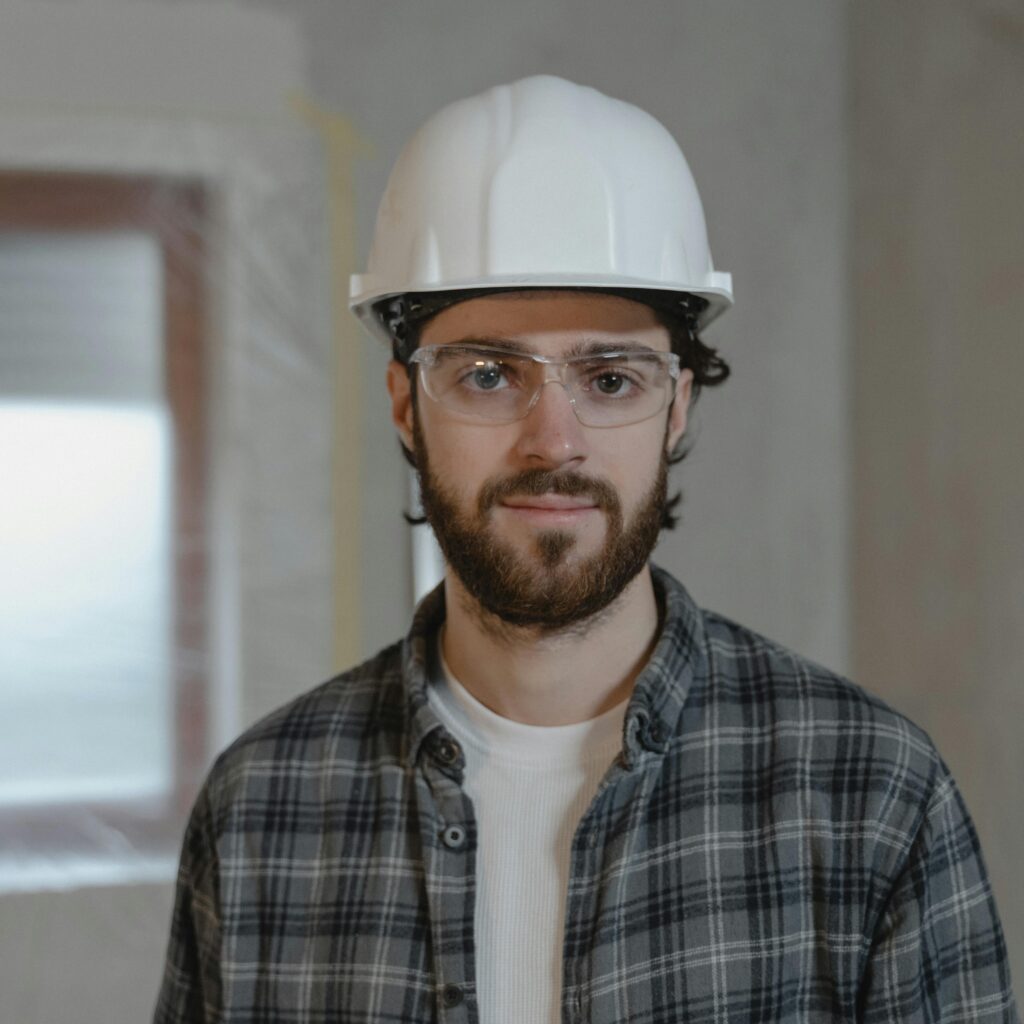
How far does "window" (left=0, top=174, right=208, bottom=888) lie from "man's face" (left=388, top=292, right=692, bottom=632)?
3.96 ft

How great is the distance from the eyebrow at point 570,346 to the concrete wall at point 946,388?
0.99 m

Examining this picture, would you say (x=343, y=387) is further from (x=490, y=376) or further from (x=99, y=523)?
(x=490, y=376)

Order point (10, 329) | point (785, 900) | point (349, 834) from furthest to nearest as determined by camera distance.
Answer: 1. point (10, 329)
2. point (349, 834)
3. point (785, 900)

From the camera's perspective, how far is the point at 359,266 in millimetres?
2387

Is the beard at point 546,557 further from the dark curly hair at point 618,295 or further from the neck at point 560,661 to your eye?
the dark curly hair at point 618,295

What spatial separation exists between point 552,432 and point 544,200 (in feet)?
0.78

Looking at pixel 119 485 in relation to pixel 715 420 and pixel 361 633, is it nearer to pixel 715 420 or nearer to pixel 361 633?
pixel 361 633

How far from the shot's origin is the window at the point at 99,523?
7.49 feet

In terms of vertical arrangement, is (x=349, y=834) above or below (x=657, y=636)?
below

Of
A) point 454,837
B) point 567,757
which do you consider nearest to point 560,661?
point 567,757

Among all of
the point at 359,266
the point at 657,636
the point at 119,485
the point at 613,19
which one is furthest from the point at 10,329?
the point at 657,636

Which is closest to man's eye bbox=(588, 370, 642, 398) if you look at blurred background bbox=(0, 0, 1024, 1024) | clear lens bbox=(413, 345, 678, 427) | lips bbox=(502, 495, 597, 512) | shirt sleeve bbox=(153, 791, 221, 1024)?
clear lens bbox=(413, 345, 678, 427)

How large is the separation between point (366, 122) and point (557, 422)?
1471 mm

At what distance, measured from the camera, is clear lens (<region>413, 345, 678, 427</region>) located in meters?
1.22
